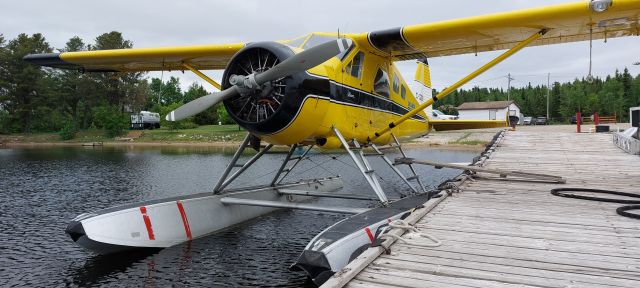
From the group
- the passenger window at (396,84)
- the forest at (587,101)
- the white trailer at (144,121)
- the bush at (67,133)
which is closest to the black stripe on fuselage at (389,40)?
the passenger window at (396,84)

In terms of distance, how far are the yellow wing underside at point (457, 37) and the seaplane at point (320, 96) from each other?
19mm

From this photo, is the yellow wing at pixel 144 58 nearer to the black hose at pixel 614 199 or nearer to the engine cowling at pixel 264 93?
the engine cowling at pixel 264 93

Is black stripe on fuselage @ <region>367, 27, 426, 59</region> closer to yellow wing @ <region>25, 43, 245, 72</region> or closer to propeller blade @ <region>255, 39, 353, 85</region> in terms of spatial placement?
propeller blade @ <region>255, 39, 353, 85</region>

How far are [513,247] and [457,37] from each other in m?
4.78

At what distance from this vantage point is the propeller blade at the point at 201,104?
5.88 m

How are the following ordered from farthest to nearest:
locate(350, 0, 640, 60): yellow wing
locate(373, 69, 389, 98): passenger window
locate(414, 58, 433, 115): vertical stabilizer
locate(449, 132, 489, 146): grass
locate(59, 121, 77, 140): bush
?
locate(59, 121, 77, 140): bush < locate(449, 132, 489, 146): grass < locate(414, 58, 433, 115): vertical stabilizer < locate(373, 69, 389, 98): passenger window < locate(350, 0, 640, 60): yellow wing

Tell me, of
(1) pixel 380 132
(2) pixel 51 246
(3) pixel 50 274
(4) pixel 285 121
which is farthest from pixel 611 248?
(2) pixel 51 246

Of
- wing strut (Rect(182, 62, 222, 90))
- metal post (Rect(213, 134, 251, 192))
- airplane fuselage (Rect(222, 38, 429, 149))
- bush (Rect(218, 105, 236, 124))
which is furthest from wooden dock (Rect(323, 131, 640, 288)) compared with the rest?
bush (Rect(218, 105, 236, 124))

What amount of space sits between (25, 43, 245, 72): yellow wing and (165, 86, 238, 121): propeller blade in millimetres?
2569

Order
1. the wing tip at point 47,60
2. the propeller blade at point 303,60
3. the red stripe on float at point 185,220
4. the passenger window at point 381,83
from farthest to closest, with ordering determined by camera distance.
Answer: the wing tip at point 47,60 → the passenger window at point 381,83 → the red stripe on float at point 185,220 → the propeller blade at point 303,60

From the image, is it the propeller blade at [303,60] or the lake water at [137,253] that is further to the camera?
the lake water at [137,253]

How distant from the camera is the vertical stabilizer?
1233 cm

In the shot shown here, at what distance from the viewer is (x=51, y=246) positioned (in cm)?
738

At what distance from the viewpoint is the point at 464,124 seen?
11.7 m
